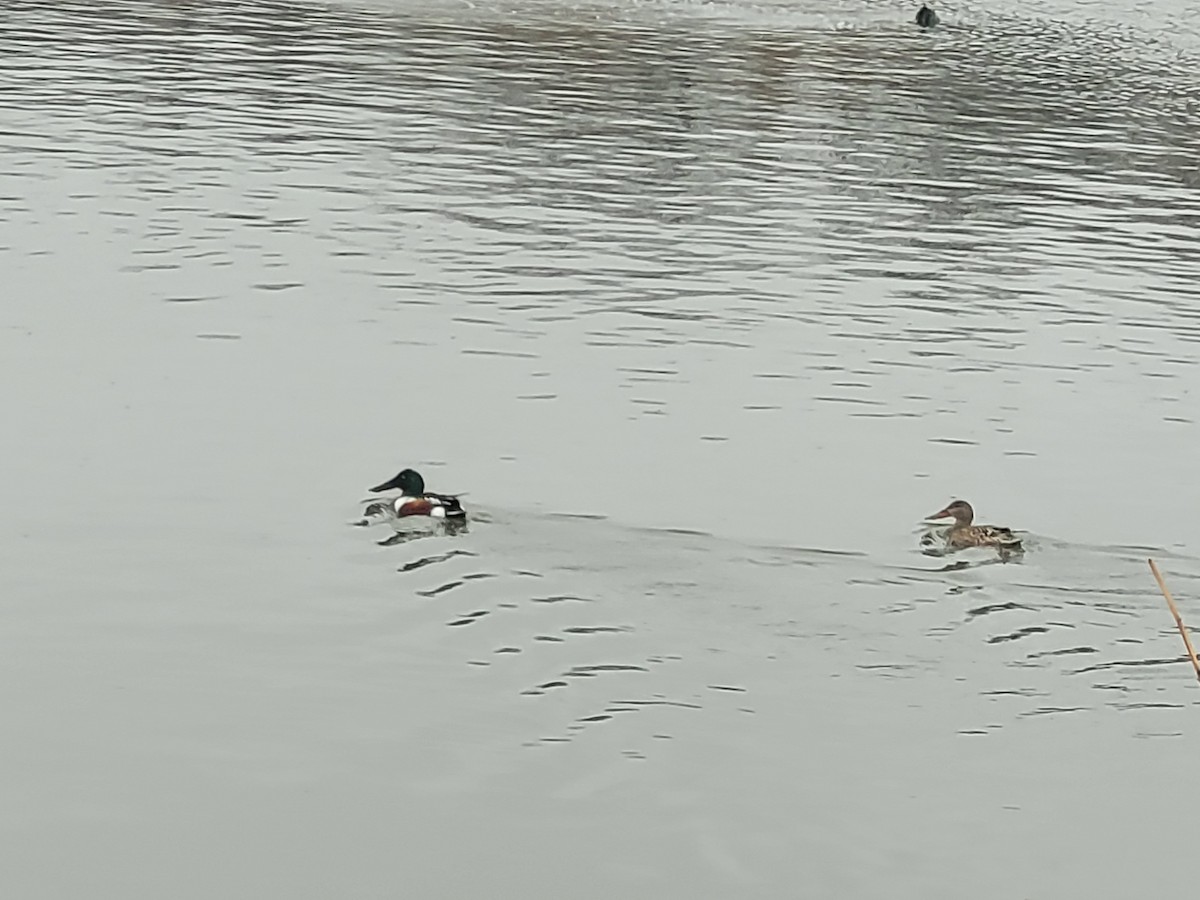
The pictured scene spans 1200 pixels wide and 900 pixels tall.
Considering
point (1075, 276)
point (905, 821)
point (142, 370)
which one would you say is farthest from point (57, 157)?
point (905, 821)

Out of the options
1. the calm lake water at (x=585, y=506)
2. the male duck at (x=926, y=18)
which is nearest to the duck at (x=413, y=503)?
the calm lake water at (x=585, y=506)

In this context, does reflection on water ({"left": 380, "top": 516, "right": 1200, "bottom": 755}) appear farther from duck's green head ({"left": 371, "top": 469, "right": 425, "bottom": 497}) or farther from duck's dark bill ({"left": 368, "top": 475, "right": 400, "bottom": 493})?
duck's dark bill ({"left": 368, "top": 475, "right": 400, "bottom": 493})

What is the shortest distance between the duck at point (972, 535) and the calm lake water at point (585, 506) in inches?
6.0

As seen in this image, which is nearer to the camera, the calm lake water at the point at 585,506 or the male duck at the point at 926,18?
the calm lake water at the point at 585,506

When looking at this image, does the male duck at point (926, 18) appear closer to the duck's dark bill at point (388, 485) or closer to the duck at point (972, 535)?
the duck at point (972, 535)

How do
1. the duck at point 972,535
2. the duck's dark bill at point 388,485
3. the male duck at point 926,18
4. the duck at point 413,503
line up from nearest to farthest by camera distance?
the duck at point 972,535, the duck at point 413,503, the duck's dark bill at point 388,485, the male duck at point 926,18

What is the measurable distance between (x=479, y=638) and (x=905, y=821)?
10.1ft

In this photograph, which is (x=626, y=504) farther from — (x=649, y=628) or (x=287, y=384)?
(x=287, y=384)

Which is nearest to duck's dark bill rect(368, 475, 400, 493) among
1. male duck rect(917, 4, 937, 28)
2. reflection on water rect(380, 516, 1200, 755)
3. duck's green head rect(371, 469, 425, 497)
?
duck's green head rect(371, 469, 425, 497)

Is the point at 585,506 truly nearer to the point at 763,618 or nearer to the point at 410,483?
the point at 410,483

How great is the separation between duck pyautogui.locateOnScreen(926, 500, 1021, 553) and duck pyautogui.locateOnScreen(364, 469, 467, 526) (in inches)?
133

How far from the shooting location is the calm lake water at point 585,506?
10555mm

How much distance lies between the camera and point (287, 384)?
17594mm

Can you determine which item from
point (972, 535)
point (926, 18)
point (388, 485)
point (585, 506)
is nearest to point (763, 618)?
point (972, 535)
